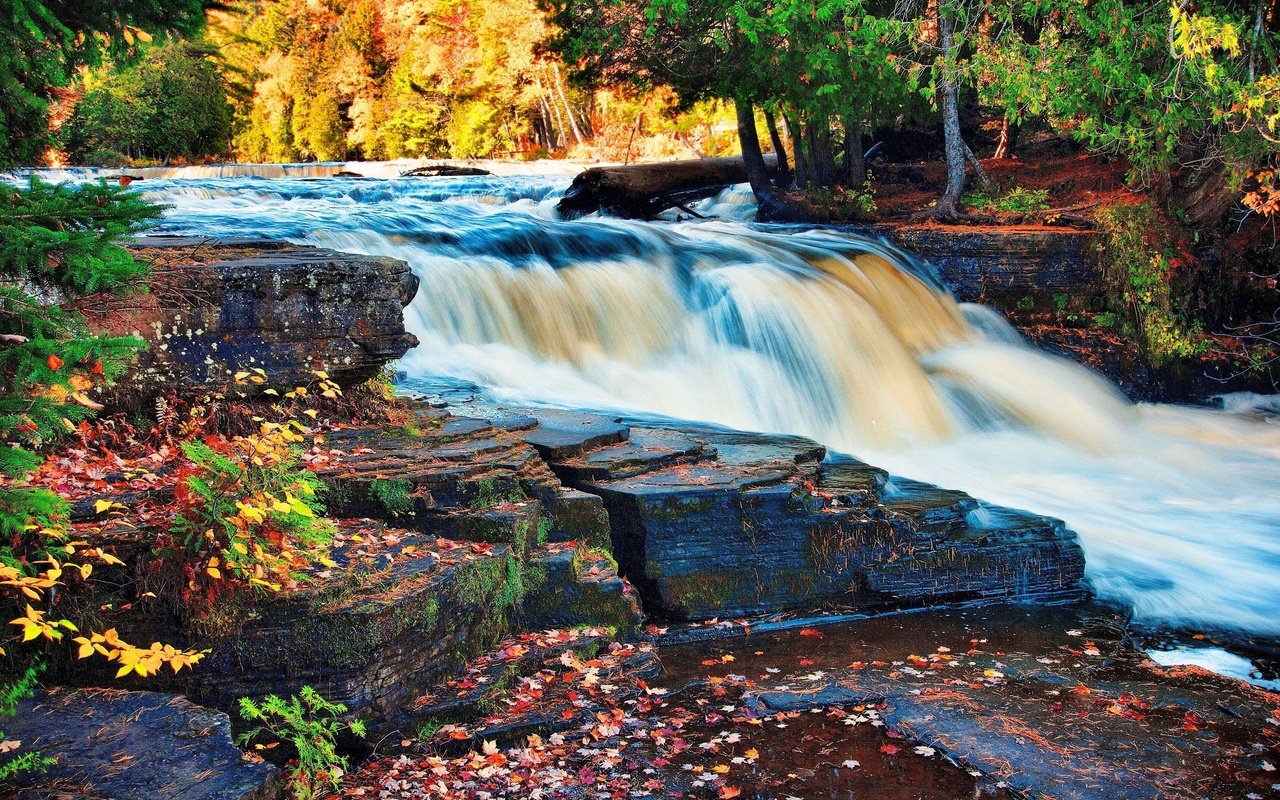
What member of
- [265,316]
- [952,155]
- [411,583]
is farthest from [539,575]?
[952,155]

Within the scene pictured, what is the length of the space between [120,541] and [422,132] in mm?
44619

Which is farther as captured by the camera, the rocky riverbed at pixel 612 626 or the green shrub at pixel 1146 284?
the green shrub at pixel 1146 284

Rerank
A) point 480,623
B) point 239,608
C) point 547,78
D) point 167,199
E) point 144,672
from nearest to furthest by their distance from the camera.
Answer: point 144,672
point 239,608
point 480,623
point 167,199
point 547,78

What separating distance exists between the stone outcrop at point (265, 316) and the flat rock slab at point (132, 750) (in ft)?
8.60

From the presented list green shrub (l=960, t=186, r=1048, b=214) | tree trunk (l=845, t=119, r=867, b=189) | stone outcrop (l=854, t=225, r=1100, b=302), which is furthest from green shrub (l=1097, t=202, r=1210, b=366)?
tree trunk (l=845, t=119, r=867, b=189)

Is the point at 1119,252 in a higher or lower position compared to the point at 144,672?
higher

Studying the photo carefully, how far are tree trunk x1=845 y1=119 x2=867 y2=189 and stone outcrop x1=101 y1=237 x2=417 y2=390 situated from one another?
35.2 ft

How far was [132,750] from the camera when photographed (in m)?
3.94

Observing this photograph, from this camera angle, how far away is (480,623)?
18.7ft

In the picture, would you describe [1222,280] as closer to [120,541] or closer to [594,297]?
[594,297]

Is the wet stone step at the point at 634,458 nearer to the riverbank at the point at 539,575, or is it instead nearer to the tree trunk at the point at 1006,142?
the riverbank at the point at 539,575

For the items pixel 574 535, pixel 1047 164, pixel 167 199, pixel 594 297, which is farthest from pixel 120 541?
pixel 1047 164

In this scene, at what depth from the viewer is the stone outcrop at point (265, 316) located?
254 inches

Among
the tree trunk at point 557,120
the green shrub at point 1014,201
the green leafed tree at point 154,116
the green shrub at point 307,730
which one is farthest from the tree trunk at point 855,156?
the tree trunk at point 557,120
